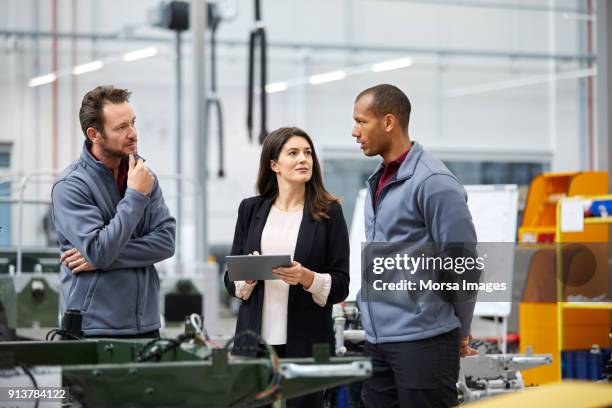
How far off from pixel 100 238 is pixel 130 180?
0.20m

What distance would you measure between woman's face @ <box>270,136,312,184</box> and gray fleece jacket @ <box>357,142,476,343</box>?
12.5 inches

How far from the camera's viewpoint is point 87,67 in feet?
39.8

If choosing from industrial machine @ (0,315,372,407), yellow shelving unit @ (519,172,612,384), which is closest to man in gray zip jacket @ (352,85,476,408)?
industrial machine @ (0,315,372,407)

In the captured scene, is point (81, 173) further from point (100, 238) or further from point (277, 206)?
point (277, 206)

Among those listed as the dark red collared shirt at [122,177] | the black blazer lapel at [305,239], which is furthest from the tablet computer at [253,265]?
the dark red collared shirt at [122,177]

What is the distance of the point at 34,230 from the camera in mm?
11312

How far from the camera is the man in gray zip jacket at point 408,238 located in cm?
264

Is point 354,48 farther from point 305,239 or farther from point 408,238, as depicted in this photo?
point 408,238

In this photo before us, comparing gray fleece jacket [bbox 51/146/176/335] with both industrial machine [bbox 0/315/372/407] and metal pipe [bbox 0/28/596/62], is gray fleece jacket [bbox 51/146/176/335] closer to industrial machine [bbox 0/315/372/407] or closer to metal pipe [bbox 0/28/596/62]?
industrial machine [bbox 0/315/372/407]

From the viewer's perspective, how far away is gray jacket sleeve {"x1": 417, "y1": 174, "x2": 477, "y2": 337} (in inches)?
104

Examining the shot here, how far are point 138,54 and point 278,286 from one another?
9930mm

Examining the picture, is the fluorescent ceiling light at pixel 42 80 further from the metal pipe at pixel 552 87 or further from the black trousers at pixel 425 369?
the black trousers at pixel 425 369

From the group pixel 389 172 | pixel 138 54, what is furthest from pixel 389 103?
pixel 138 54

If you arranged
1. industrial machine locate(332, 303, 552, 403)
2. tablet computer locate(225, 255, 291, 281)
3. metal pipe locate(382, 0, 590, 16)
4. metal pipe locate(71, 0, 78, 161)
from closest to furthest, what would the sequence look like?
tablet computer locate(225, 255, 291, 281) → industrial machine locate(332, 303, 552, 403) → metal pipe locate(71, 0, 78, 161) → metal pipe locate(382, 0, 590, 16)
